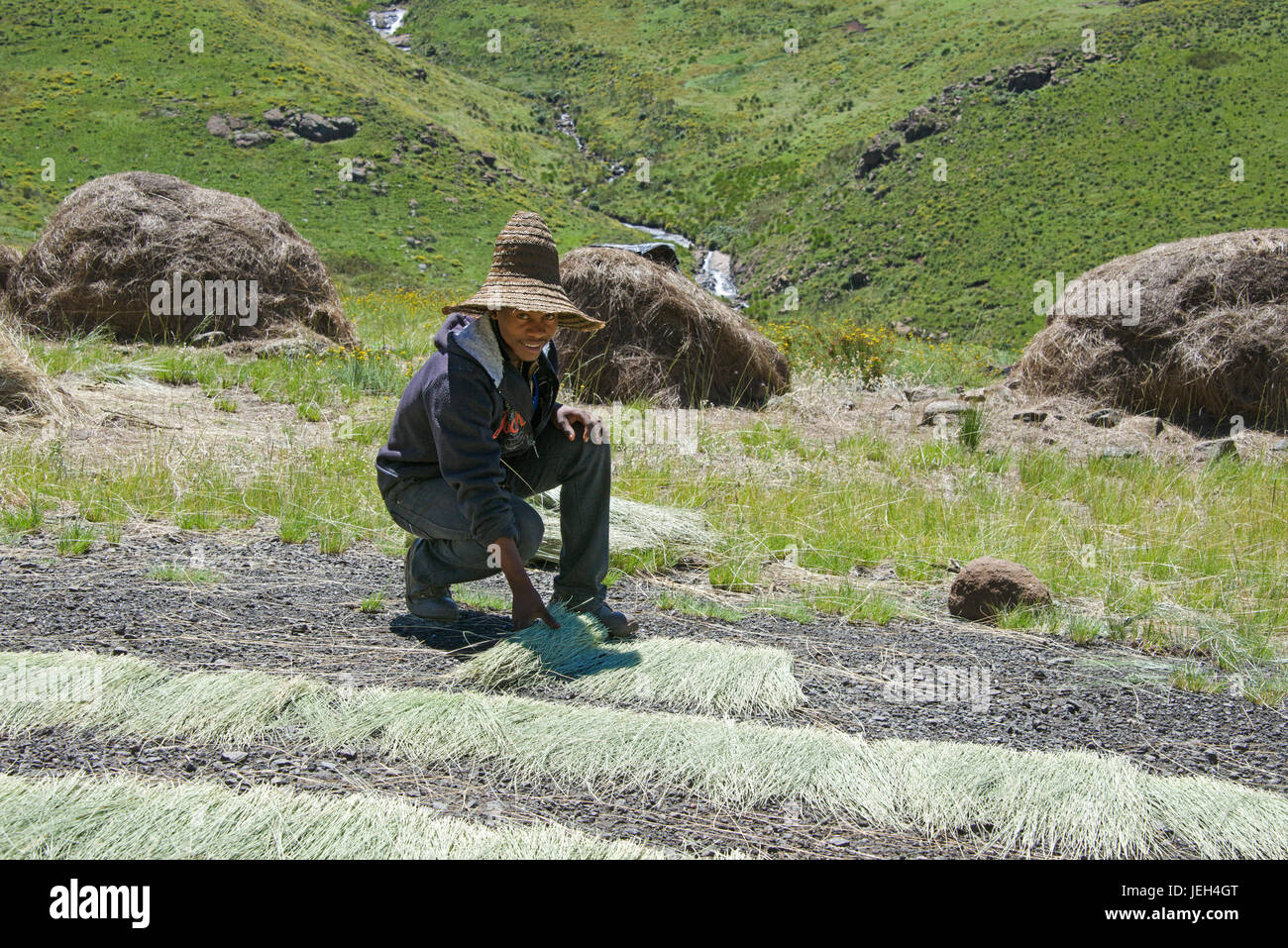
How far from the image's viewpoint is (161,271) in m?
10.1

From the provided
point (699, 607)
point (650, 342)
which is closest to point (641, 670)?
point (699, 607)

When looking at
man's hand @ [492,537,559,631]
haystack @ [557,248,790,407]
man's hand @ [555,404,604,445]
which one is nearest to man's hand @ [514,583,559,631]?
man's hand @ [492,537,559,631]

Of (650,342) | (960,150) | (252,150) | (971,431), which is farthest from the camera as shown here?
(960,150)

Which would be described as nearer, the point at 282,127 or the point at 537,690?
the point at 537,690

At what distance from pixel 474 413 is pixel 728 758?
47.9 inches

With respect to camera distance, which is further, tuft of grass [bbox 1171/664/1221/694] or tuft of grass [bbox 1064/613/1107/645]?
tuft of grass [bbox 1064/613/1107/645]

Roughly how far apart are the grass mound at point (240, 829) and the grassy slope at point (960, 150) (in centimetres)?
2420

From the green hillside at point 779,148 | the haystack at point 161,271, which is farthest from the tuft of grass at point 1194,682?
the green hillside at point 779,148

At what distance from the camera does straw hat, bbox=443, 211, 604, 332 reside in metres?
3.00

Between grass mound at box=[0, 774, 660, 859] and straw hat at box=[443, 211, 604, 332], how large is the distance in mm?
1451

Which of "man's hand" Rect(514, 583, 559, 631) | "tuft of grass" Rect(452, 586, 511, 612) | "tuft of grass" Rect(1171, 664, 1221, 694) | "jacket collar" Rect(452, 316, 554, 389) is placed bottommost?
"tuft of grass" Rect(1171, 664, 1221, 694)

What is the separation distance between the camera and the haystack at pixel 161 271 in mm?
9930

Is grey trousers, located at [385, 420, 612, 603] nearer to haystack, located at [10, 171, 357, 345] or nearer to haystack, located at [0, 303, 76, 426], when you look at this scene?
haystack, located at [0, 303, 76, 426]

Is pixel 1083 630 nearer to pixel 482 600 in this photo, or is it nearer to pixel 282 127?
pixel 482 600
